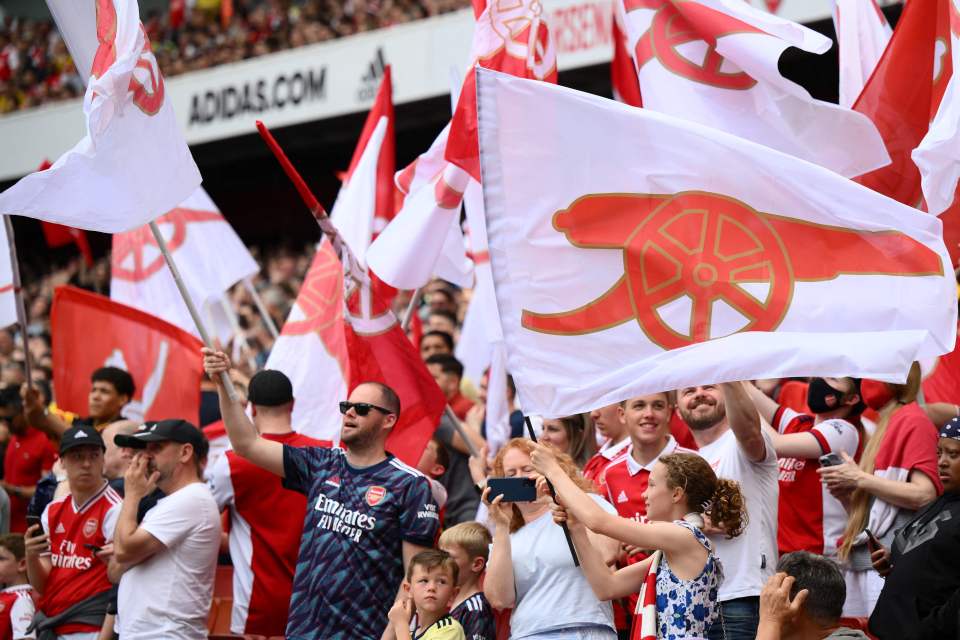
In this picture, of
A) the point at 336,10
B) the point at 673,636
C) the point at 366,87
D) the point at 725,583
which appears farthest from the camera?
the point at 336,10

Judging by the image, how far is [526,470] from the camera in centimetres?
507

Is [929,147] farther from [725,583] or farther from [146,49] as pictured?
[146,49]

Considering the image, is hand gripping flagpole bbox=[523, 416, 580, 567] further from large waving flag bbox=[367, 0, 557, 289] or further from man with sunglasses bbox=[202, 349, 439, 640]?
large waving flag bbox=[367, 0, 557, 289]

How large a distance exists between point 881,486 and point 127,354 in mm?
4157

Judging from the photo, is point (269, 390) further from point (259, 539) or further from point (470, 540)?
point (470, 540)

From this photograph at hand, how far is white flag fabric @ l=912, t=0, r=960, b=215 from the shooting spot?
4750 mm

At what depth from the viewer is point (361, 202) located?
24.1 feet

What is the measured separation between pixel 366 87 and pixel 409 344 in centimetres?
1306

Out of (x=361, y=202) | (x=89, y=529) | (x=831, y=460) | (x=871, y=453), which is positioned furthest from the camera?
(x=361, y=202)

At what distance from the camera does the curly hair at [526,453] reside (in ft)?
15.8

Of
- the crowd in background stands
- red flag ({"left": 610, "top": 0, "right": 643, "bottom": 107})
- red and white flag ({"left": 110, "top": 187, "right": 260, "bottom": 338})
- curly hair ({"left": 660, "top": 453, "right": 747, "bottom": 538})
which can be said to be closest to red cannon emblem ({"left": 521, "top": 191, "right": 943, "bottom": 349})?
curly hair ({"left": 660, "top": 453, "right": 747, "bottom": 538})

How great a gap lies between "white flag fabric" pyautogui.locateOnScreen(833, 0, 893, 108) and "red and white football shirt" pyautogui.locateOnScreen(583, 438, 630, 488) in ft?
6.48

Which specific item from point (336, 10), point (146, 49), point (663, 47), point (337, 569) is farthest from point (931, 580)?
point (336, 10)

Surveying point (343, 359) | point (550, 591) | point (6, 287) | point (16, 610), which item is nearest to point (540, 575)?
point (550, 591)
